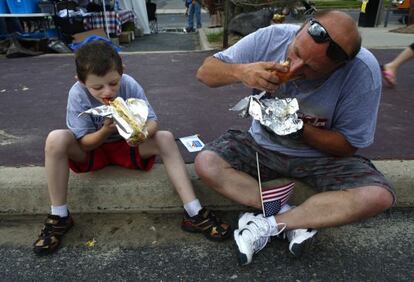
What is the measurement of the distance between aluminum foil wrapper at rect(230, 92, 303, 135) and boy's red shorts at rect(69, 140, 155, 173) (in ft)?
2.39

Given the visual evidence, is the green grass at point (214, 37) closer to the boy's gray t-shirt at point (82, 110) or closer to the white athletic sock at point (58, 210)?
the boy's gray t-shirt at point (82, 110)

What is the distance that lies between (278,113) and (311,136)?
207 mm

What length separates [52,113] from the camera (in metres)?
3.68

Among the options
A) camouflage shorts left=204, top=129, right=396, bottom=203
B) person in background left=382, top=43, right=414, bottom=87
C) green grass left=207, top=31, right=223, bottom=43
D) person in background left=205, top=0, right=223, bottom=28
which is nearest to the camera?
camouflage shorts left=204, top=129, right=396, bottom=203

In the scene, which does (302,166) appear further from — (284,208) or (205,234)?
(205,234)

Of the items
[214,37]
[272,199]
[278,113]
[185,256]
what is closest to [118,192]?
[185,256]

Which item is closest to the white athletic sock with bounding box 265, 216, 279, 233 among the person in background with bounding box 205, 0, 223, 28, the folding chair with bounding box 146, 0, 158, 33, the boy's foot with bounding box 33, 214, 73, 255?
the boy's foot with bounding box 33, 214, 73, 255

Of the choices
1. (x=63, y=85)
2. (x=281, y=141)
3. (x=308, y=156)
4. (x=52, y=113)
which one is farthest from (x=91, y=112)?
(x=63, y=85)

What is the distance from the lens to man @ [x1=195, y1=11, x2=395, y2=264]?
1.79 meters

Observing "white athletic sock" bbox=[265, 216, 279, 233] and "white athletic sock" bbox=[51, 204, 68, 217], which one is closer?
"white athletic sock" bbox=[265, 216, 279, 233]

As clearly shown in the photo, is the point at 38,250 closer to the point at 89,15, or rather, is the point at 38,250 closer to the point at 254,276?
the point at 254,276

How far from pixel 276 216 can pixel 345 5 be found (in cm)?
1973

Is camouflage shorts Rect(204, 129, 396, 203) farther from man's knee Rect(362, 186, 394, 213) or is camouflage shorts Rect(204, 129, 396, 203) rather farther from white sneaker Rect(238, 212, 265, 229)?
white sneaker Rect(238, 212, 265, 229)

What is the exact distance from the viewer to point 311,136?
76.7 inches
